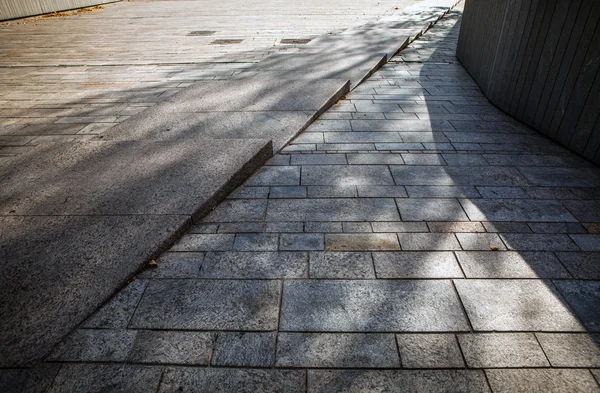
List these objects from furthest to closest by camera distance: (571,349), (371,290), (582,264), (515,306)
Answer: (582,264) < (371,290) < (515,306) < (571,349)

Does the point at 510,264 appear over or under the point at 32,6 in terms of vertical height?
under

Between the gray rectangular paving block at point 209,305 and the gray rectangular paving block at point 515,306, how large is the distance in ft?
4.12

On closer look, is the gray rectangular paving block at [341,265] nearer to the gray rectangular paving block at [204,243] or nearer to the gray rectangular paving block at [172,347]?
the gray rectangular paving block at [204,243]

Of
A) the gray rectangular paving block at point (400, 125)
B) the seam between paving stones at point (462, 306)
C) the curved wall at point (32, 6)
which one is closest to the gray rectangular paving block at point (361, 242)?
the seam between paving stones at point (462, 306)

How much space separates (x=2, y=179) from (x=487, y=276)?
4323 millimetres

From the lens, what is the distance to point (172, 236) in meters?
2.73

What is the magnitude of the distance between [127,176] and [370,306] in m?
2.51

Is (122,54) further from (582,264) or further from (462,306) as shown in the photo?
(582,264)

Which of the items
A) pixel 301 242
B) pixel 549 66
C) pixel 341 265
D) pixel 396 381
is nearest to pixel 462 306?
pixel 396 381

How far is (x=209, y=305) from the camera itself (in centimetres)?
228

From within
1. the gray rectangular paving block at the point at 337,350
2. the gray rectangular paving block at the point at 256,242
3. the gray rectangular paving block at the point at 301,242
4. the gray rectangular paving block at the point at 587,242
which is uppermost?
the gray rectangular paving block at the point at 587,242

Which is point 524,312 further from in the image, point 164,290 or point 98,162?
point 98,162

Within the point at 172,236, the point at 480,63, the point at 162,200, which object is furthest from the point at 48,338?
the point at 480,63

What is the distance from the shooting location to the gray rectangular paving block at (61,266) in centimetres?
206
